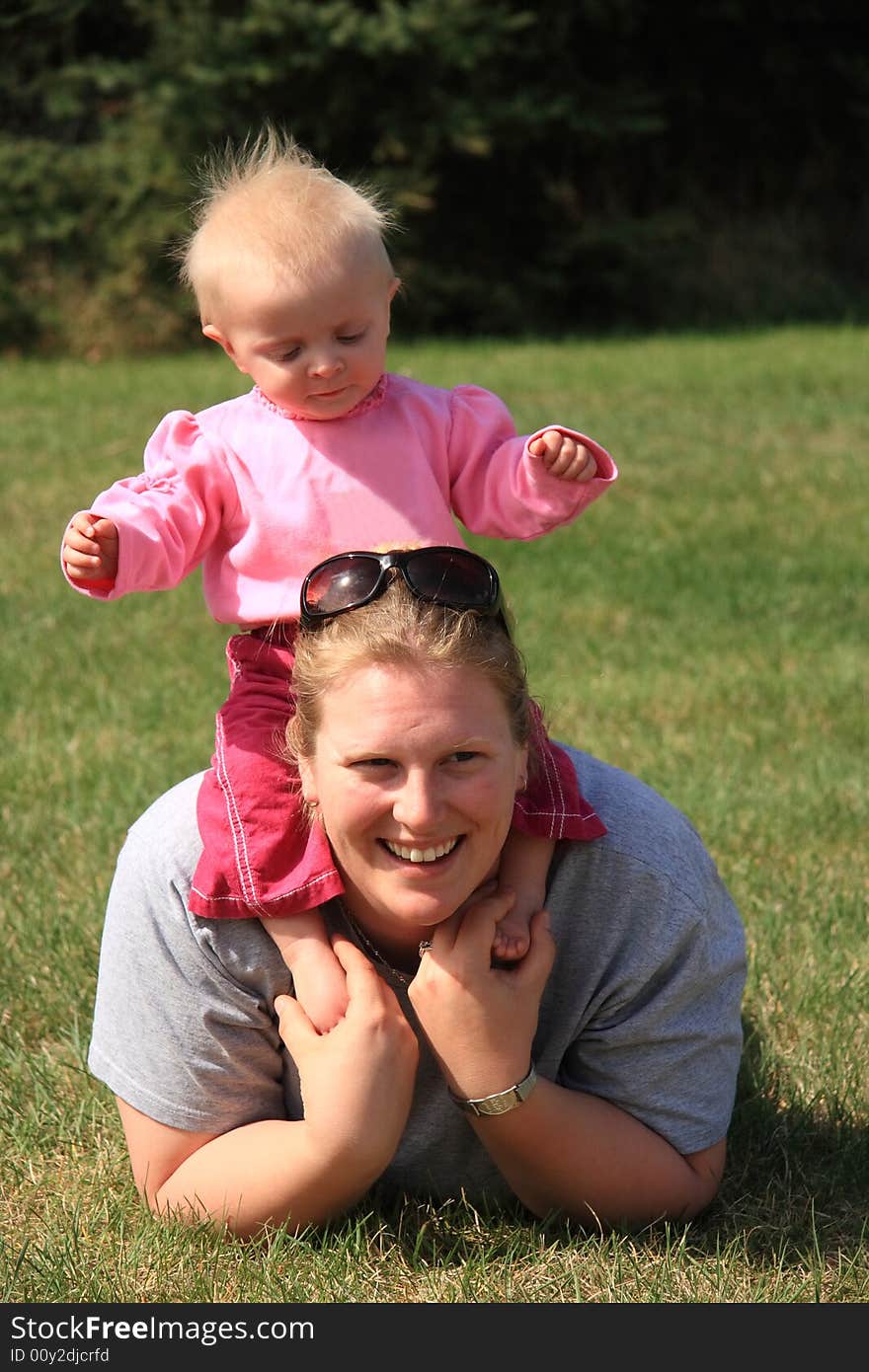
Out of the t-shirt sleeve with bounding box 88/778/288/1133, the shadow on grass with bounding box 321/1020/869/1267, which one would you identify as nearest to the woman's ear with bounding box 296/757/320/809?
the t-shirt sleeve with bounding box 88/778/288/1133

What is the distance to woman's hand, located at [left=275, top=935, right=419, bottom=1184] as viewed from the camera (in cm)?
251

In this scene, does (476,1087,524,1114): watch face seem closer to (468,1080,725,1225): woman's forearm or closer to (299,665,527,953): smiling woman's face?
(468,1080,725,1225): woman's forearm

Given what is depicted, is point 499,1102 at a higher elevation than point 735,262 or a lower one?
lower

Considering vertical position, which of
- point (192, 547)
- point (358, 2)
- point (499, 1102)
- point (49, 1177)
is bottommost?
point (49, 1177)

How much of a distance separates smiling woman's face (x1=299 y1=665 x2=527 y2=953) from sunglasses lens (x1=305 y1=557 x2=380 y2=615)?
104 millimetres

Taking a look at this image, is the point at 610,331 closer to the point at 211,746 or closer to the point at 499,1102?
the point at 211,746

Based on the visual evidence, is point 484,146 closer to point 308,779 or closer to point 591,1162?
point 308,779

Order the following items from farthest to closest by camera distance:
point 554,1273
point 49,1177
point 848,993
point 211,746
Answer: point 211,746, point 848,993, point 49,1177, point 554,1273

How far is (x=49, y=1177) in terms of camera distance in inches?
121

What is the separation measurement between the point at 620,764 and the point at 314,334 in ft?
8.48

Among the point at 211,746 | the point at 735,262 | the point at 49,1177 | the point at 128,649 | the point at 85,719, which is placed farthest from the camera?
the point at 735,262

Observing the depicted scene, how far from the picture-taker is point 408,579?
2.43 m
